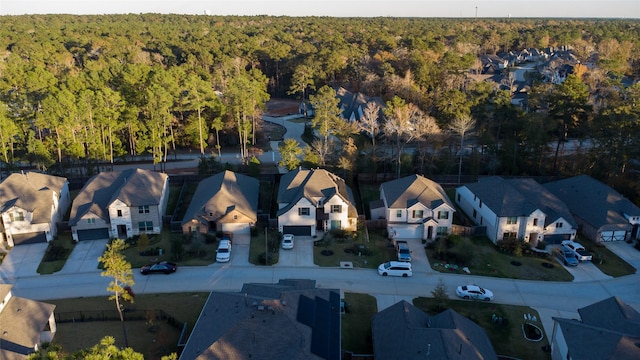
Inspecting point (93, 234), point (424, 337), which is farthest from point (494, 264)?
point (93, 234)

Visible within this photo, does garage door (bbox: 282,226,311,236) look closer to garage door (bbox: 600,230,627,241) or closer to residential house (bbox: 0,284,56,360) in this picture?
residential house (bbox: 0,284,56,360)

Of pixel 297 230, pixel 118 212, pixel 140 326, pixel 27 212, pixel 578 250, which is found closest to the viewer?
pixel 140 326

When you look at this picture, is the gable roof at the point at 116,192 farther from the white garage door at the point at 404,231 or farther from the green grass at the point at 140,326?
the white garage door at the point at 404,231

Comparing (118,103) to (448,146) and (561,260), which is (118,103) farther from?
(561,260)

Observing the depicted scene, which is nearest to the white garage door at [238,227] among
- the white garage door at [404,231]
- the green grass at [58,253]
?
the white garage door at [404,231]

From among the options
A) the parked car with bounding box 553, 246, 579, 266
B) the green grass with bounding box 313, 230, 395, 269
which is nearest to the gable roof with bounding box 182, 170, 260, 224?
the green grass with bounding box 313, 230, 395, 269

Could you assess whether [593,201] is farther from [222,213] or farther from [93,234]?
[93,234]

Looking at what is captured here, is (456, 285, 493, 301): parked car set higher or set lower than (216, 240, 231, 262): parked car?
lower

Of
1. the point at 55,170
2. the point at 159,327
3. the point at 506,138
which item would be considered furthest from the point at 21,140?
the point at 506,138
